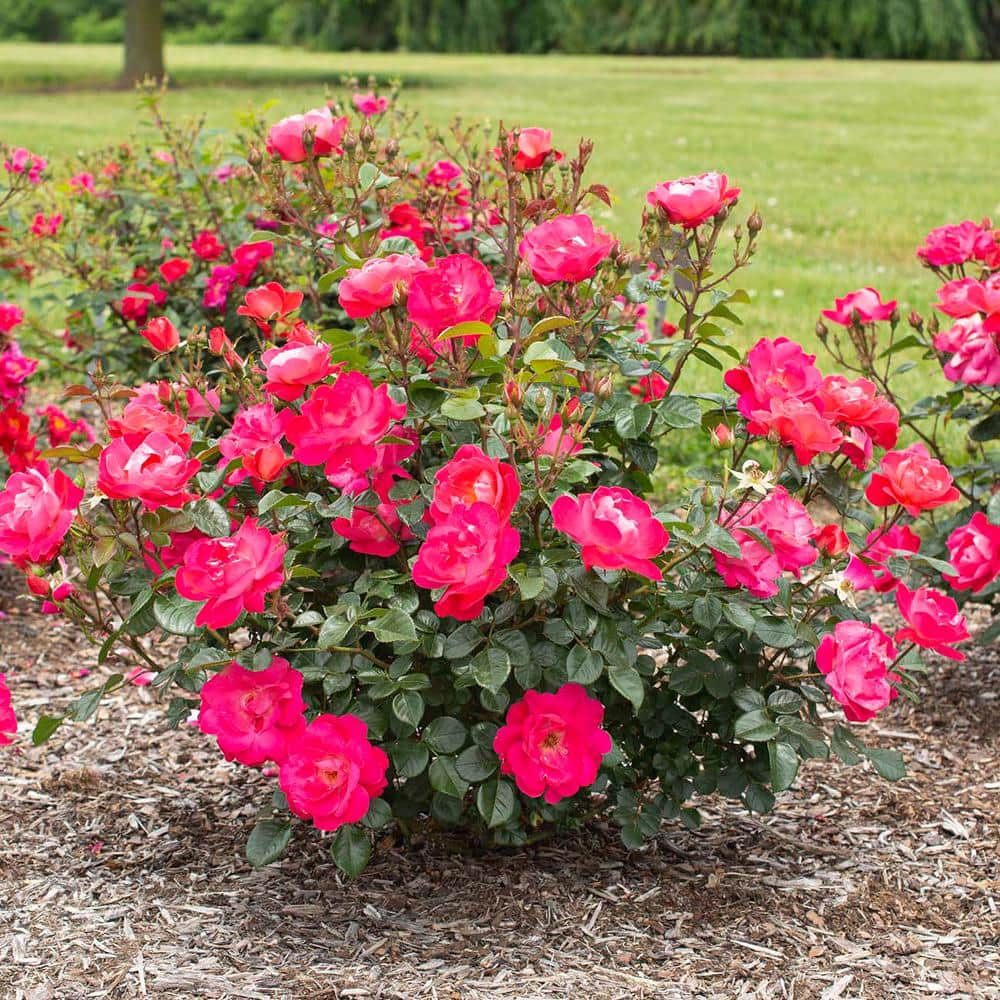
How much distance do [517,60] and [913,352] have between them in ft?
63.3

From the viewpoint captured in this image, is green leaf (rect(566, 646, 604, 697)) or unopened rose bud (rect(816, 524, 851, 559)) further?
Result: unopened rose bud (rect(816, 524, 851, 559))

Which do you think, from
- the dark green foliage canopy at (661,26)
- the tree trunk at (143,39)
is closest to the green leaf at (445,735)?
the tree trunk at (143,39)

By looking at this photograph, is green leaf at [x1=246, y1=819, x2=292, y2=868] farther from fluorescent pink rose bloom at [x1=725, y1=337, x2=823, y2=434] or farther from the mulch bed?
fluorescent pink rose bloom at [x1=725, y1=337, x2=823, y2=434]

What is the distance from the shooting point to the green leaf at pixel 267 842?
1952 mm

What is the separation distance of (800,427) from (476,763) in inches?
25.7

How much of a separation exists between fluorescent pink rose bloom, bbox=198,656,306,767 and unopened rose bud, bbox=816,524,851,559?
773mm

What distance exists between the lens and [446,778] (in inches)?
73.9

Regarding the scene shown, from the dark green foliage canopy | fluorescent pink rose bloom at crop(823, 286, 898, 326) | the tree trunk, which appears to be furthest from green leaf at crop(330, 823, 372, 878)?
the dark green foliage canopy

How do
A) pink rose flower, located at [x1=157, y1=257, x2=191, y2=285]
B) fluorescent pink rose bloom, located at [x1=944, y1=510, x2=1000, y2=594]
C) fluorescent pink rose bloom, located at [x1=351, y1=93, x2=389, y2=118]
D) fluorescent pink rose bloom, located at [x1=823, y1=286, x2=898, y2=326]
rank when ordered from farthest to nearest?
fluorescent pink rose bloom, located at [x1=351, y1=93, x2=389, y2=118] → pink rose flower, located at [x1=157, y1=257, x2=191, y2=285] → fluorescent pink rose bloom, located at [x1=823, y1=286, x2=898, y2=326] → fluorescent pink rose bloom, located at [x1=944, y1=510, x2=1000, y2=594]

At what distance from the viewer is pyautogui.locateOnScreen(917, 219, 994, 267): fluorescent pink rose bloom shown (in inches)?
108

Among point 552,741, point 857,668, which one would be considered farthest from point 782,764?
point 552,741

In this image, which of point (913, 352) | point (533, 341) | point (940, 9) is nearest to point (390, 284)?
point (533, 341)

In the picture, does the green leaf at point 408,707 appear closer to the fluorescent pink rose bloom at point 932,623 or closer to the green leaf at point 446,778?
the green leaf at point 446,778

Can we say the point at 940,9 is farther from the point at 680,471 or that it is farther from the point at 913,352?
the point at 680,471
